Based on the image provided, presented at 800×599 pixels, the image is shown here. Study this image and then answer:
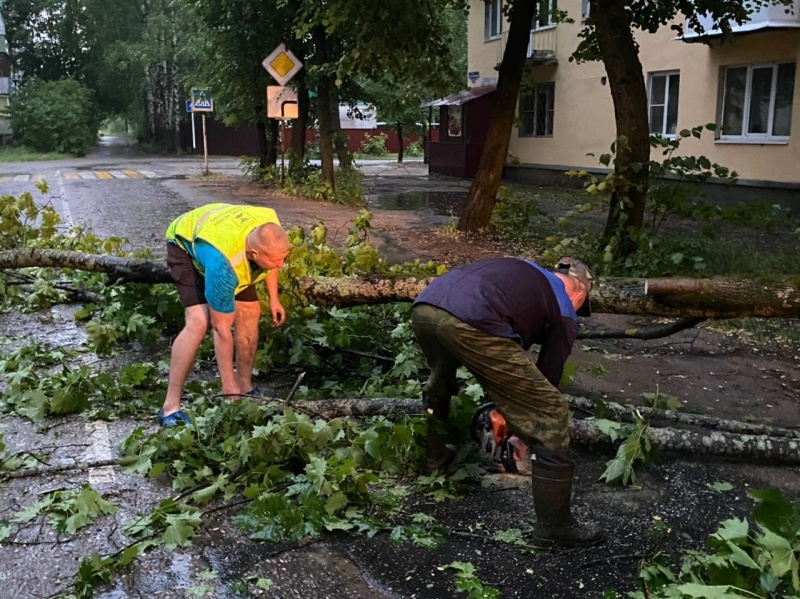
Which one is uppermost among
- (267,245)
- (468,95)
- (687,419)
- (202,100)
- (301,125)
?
(468,95)

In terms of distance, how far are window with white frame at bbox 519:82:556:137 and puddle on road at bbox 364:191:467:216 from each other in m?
4.27

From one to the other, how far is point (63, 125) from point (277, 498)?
1799 inches

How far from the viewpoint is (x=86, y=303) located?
807 cm

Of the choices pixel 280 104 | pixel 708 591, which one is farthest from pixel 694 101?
pixel 708 591

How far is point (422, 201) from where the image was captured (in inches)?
781

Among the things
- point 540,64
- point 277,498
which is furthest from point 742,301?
point 540,64

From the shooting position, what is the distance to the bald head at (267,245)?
15.2 feet

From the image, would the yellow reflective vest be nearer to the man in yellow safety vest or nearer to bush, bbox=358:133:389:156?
the man in yellow safety vest

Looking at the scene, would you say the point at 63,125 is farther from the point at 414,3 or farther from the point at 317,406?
the point at 317,406

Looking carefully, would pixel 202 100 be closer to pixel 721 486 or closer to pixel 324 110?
pixel 324 110

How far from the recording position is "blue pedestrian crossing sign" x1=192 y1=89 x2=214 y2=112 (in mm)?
25250

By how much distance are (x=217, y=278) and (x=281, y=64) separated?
14154mm

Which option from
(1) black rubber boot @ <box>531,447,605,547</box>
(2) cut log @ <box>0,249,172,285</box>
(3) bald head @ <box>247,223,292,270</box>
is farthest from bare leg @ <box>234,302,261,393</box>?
(1) black rubber boot @ <box>531,447,605,547</box>

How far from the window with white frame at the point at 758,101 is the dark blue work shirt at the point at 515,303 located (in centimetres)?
1392
